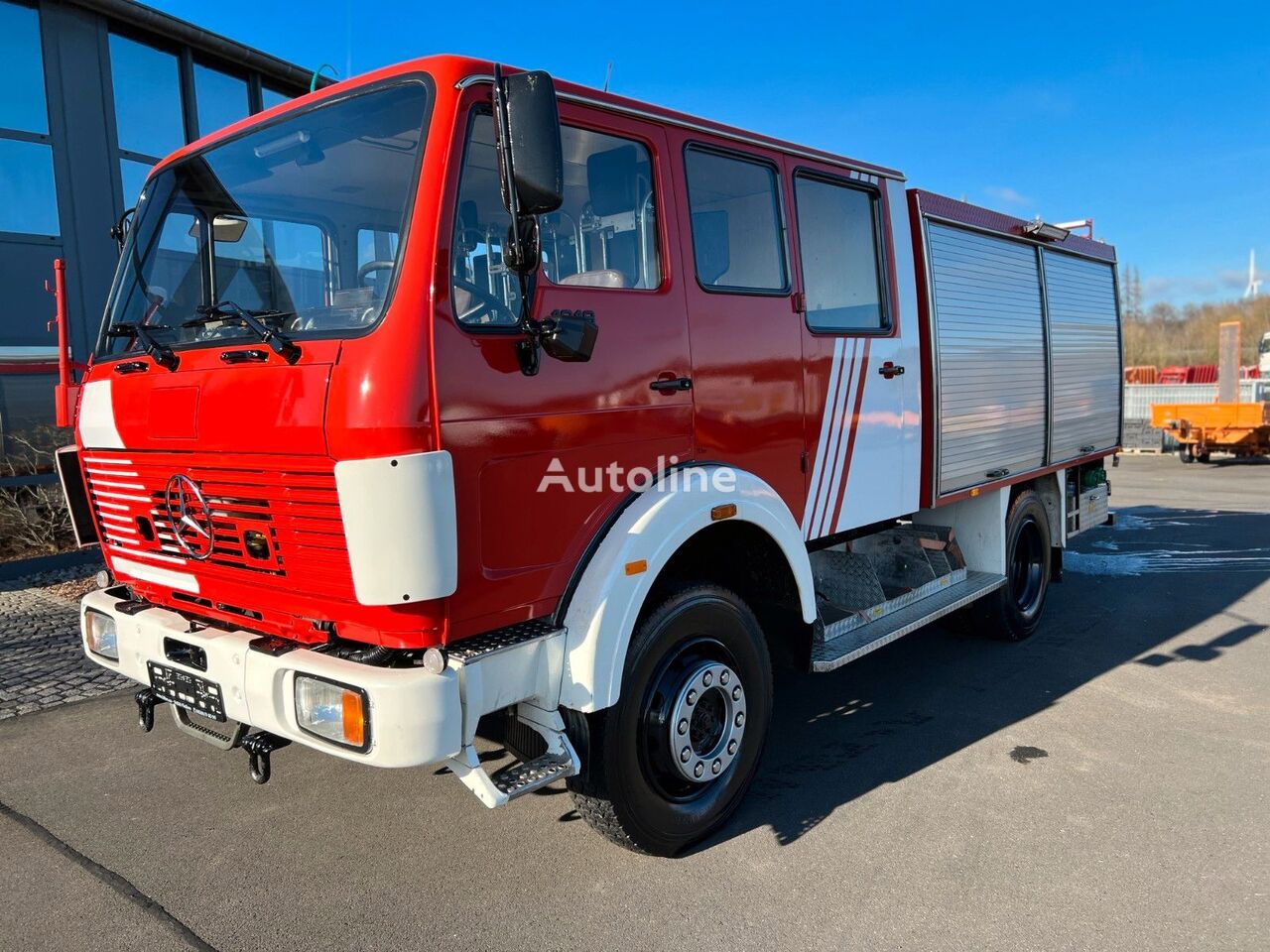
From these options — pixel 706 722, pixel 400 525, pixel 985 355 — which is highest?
pixel 985 355

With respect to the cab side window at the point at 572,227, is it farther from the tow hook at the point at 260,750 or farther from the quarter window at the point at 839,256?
the tow hook at the point at 260,750

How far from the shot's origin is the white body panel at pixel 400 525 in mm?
2395

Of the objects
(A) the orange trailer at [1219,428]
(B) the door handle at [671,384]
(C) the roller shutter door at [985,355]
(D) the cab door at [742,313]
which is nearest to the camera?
(B) the door handle at [671,384]

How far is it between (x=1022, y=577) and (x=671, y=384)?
4088 mm

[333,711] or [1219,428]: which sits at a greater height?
[333,711]

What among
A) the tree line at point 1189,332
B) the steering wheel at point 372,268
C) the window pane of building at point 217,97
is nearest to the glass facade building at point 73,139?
the window pane of building at point 217,97

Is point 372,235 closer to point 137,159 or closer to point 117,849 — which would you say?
point 117,849

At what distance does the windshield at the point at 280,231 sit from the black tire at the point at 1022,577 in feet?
14.6

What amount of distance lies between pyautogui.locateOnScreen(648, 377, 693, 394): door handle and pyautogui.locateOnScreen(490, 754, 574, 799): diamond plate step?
1.27 metres

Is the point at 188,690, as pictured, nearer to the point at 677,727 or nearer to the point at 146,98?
the point at 677,727

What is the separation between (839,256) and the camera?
420 cm

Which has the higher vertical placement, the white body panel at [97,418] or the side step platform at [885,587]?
the white body panel at [97,418]

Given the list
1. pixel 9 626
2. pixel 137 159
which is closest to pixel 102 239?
pixel 137 159

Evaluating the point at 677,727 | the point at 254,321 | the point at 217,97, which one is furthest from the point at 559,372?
the point at 217,97
